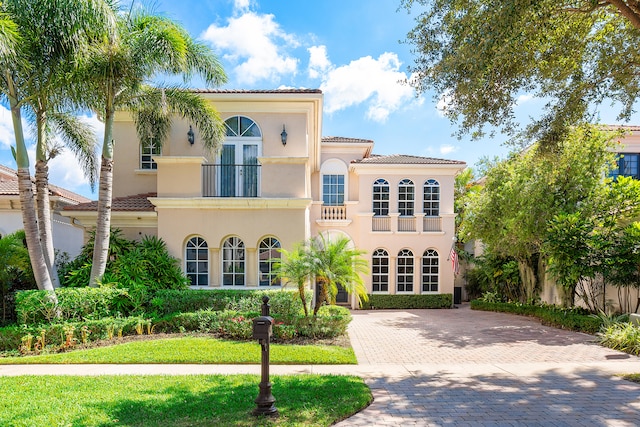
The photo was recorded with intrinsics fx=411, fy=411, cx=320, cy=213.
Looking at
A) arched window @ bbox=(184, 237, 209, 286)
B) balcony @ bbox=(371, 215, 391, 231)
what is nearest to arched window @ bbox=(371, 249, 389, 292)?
balcony @ bbox=(371, 215, 391, 231)

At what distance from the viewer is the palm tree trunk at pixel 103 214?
461 inches

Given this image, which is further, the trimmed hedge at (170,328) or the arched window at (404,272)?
the arched window at (404,272)

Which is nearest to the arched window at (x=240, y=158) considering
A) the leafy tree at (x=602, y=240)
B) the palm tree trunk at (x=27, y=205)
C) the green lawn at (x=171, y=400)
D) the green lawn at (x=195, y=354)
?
the palm tree trunk at (x=27, y=205)

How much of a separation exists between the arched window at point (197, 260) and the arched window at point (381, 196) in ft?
37.5

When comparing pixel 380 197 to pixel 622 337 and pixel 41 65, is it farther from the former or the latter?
pixel 41 65

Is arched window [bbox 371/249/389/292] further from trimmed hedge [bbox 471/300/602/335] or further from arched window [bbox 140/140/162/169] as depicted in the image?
arched window [bbox 140/140/162/169]

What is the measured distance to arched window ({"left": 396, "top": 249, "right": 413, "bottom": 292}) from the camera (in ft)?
74.5

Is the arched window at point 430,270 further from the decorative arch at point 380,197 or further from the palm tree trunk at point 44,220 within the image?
the palm tree trunk at point 44,220

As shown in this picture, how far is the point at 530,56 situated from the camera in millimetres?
8812

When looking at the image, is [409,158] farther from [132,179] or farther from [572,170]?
[132,179]

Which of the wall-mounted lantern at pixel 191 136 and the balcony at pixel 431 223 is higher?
the wall-mounted lantern at pixel 191 136

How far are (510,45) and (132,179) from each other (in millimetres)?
13556

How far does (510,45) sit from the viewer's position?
782 cm

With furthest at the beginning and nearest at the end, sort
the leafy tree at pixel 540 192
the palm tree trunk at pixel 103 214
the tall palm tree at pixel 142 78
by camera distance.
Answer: the leafy tree at pixel 540 192 < the palm tree trunk at pixel 103 214 < the tall palm tree at pixel 142 78
